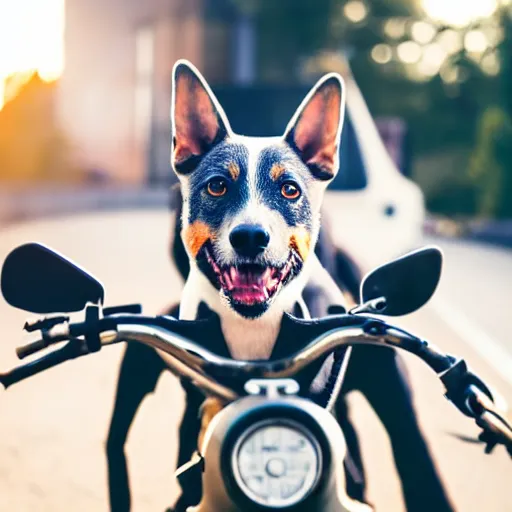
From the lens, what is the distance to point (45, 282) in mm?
1752

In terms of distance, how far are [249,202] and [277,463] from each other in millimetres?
542

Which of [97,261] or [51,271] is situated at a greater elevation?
[51,271]

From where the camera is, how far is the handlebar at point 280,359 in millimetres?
1677

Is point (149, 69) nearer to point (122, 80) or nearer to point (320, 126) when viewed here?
point (122, 80)

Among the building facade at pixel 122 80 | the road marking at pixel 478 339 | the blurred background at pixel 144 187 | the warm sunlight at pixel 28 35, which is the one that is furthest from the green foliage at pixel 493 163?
the warm sunlight at pixel 28 35

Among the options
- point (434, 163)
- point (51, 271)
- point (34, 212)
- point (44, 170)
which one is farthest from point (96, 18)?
point (434, 163)

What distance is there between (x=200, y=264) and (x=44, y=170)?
128 inches

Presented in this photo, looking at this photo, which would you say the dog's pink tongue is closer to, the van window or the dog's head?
the dog's head

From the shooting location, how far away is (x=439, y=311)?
684 centimetres

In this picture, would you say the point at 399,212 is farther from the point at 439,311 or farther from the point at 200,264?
the point at 439,311

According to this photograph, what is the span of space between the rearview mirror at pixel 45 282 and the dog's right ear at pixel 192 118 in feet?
1.08

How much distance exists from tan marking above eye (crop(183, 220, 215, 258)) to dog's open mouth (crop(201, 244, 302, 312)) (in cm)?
2

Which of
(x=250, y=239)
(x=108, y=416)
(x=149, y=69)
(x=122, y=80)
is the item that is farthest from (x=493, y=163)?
(x=250, y=239)

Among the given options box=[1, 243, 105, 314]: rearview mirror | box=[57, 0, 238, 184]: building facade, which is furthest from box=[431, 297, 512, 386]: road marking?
box=[1, 243, 105, 314]: rearview mirror
